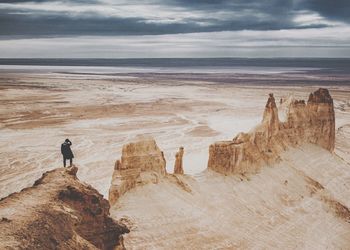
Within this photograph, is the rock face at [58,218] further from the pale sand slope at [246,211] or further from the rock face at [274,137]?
the rock face at [274,137]

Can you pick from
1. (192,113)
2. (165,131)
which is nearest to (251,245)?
(165,131)

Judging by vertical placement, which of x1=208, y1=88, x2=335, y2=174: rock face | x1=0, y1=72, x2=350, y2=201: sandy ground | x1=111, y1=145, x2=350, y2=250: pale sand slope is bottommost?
x1=0, y1=72, x2=350, y2=201: sandy ground

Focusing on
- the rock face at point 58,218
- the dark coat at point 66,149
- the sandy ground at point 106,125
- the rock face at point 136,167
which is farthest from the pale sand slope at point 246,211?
the sandy ground at point 106,125

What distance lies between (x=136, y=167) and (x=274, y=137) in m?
10.6

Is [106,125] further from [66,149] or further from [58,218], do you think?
[58,218]

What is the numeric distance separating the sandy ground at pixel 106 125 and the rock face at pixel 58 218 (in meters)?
19.9

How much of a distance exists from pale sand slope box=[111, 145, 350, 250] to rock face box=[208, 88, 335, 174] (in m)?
0.55

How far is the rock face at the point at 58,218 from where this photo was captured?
823 centimetres

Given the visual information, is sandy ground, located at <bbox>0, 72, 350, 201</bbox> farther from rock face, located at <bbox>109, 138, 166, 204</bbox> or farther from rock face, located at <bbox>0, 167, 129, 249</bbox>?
rock face, located at <bbox>0, 167, 129, 249</bbox>

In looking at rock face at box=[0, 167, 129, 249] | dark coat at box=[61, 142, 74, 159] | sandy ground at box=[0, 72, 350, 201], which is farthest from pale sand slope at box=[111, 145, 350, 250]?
sandy ground at box=[0, 72, 350, 201]

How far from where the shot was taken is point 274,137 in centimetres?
2445

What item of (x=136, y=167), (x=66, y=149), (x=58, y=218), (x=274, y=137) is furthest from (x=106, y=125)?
(x=58, y=218)

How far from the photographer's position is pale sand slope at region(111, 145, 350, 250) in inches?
563

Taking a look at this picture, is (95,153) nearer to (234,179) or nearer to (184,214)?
(234,179)
